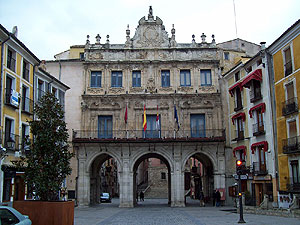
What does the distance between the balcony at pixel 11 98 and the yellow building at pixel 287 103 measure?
58.1 ft

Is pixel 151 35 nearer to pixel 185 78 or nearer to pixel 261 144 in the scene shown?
pixel 185 78

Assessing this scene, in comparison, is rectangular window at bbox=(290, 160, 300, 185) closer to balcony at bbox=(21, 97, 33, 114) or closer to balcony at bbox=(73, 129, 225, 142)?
balcony at bbox=(73, 129, 225, 142)

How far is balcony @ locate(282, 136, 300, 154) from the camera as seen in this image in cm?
2341

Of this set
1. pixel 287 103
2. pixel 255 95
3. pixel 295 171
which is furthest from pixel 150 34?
pixel 295 171

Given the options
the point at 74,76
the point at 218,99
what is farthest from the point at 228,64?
the point at 74,76

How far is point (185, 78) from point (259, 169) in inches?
449

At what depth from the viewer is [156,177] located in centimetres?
5306

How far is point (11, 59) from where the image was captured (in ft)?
76.5

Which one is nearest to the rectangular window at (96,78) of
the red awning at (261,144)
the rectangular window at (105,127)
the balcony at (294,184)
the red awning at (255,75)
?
A: the rectangular window at (105,127)

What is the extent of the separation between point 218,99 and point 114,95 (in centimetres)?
971

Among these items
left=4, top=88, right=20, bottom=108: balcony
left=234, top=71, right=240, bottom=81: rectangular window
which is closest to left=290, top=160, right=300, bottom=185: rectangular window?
left=234, top=71, right=240, bottom=81: rectangular window

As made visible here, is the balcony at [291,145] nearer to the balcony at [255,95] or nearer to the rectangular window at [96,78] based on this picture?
the balcony at [255,95]

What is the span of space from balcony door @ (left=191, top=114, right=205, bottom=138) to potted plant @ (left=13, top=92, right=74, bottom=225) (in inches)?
751

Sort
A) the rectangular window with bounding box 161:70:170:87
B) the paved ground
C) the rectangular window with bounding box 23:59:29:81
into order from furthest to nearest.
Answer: the rectangular window with bounding box 161:70:170:87
the rectangular window with bounding box 23:59:29:81
the paved ground
